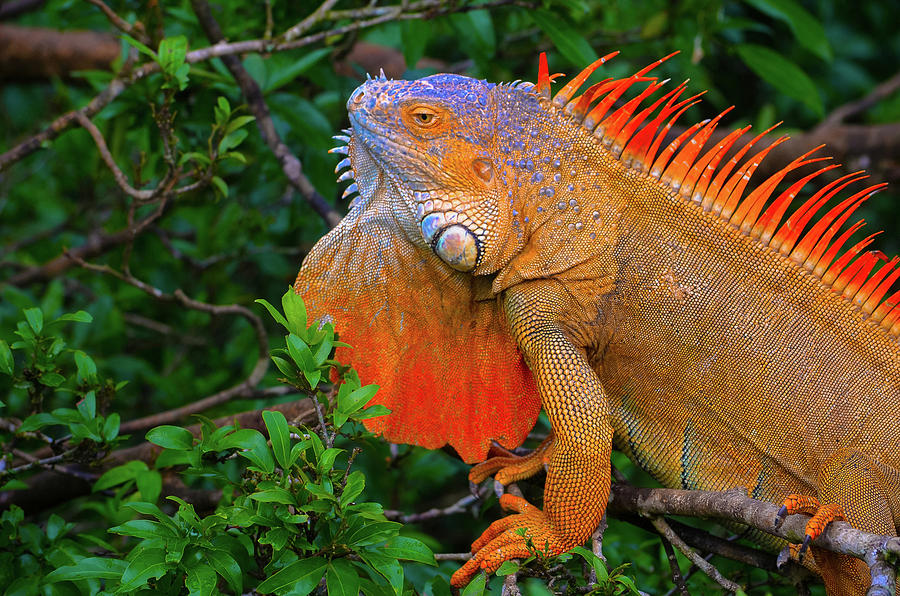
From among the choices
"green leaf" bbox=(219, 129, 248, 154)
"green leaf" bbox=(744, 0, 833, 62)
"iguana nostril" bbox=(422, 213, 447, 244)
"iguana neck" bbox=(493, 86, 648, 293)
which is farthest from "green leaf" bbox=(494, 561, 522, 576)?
"green leaf" bbox=(744, 0, 833, 62)

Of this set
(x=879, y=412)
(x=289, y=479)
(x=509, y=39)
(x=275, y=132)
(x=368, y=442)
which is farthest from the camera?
(x=509, y=39)

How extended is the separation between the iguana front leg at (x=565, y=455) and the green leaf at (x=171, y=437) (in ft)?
4.78

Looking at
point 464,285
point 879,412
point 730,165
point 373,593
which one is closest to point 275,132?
point 464,285

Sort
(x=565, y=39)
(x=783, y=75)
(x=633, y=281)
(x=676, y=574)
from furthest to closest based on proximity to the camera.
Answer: (x=783, y=75) < (x=565, y=39) < (x=633, y=281) < (x=676, y=574)

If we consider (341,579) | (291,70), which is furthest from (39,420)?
(291,70)

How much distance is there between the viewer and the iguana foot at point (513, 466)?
4676 mm

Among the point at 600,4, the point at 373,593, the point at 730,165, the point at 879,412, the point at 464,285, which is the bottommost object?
the point at 373,593

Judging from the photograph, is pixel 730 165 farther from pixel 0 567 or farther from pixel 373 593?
pixel 0 567

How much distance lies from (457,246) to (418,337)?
2.28ft

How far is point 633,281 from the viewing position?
434cm

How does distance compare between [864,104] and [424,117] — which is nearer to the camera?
[424,117]

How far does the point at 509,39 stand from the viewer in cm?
793

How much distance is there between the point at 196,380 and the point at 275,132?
2.08 m

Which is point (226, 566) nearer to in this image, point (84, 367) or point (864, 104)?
point (84, 367)
